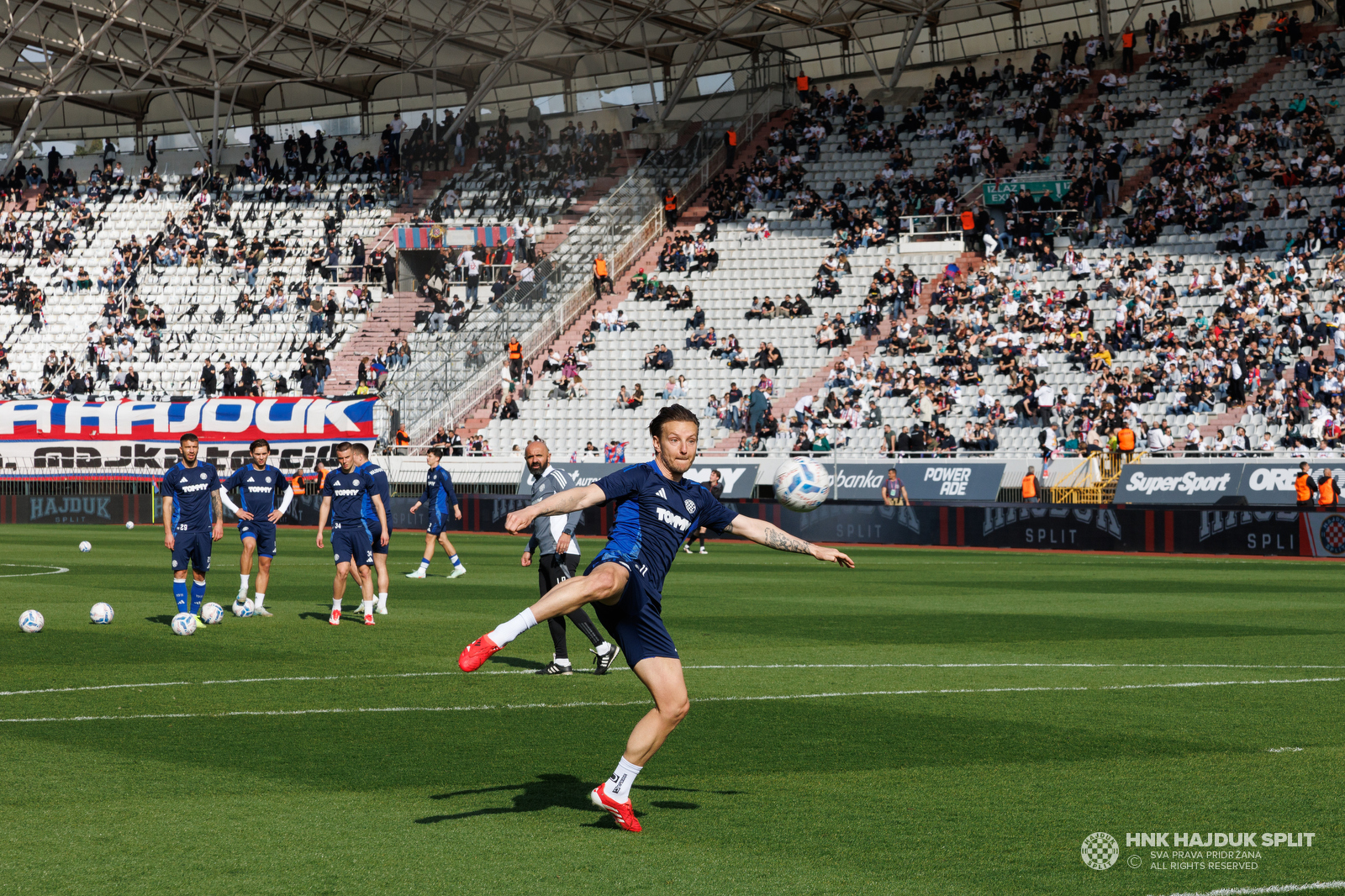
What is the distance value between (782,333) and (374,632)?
1270 inches

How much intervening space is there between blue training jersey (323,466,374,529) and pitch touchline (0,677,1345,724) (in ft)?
22.5

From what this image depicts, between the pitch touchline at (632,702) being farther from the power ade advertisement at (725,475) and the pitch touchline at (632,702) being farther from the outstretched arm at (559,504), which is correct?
the power ade advertisement at (725,475)

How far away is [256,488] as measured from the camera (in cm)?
1981

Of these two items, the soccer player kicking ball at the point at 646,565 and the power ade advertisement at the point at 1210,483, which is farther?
the power ade advertisement at the point at 1210,483

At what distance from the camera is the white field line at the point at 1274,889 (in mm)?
6590

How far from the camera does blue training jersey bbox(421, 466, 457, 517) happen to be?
2683 cm

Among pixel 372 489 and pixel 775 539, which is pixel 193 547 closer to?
pixel 372 489

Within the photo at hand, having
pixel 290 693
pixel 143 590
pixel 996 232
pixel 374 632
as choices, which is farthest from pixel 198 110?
pixel 290 693

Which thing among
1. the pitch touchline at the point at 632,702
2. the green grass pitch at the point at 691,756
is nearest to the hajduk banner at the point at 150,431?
the green grass pitch at the point at 691,756

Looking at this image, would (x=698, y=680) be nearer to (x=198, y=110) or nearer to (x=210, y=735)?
(x=210, y=735)

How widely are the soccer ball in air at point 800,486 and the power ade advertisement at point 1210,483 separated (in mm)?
27013

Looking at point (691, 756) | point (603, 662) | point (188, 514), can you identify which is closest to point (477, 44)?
point (188, 514)

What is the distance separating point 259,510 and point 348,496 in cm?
198

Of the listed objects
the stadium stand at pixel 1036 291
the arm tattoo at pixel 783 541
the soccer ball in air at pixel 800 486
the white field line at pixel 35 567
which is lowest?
the white field line at pixel 35 567
